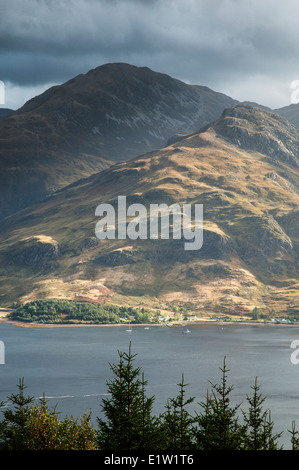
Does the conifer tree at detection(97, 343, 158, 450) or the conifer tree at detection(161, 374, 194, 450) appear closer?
the conifer tree at detection(97, 343, 158, 450)

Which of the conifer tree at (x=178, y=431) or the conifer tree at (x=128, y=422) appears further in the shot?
the conifer tree at (x=178, y=431)

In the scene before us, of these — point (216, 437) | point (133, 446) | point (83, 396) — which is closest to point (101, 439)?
point (133, 446)


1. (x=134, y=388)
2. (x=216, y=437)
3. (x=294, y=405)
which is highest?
(x=134, y=388)

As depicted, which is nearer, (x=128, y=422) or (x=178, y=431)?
(x=128, y=422)

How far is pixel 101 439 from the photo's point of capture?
217 feet

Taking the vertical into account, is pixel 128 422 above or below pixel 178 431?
above

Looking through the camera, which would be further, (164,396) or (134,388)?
(164,396)
